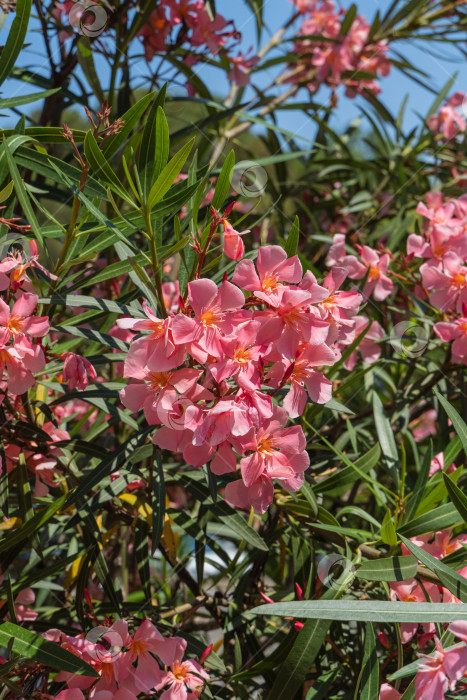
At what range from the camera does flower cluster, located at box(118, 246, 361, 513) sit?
72cm

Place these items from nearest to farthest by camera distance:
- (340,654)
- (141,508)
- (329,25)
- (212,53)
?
(340,654), (141,508), (212,53), (329,25)

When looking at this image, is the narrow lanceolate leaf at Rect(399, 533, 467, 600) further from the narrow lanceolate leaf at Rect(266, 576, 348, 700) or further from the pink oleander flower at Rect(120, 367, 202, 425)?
the pink oleander flower at Rect(120, 367, 202, 425)

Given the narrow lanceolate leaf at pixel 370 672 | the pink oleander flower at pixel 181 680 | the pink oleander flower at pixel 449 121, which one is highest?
the pink oleander flower at pixel 449 121

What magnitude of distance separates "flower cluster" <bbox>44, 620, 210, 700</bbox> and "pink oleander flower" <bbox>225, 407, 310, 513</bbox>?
26 centimetres

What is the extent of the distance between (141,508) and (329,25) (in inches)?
65.5

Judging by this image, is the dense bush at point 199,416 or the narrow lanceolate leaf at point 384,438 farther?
the narrow lanceolate leaf at point 384,438

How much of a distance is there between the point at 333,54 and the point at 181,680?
5.79 ft

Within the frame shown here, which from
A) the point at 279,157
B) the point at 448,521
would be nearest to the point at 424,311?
the point at 279,157

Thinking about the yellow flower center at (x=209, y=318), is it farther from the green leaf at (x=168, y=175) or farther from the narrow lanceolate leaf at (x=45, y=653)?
the narrow lanceolate leaf at (x=45, y=653)

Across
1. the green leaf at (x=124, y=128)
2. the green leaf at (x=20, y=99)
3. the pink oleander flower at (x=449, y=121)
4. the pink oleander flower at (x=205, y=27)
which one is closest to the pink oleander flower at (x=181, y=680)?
the green leaf at (x=124, y=128)

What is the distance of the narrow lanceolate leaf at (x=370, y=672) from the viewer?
819mm

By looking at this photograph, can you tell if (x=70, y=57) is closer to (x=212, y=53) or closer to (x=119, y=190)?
(x=212, y=53)

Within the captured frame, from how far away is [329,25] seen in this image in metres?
2.12

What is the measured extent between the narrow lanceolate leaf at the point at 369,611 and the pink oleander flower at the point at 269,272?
1.08ft
